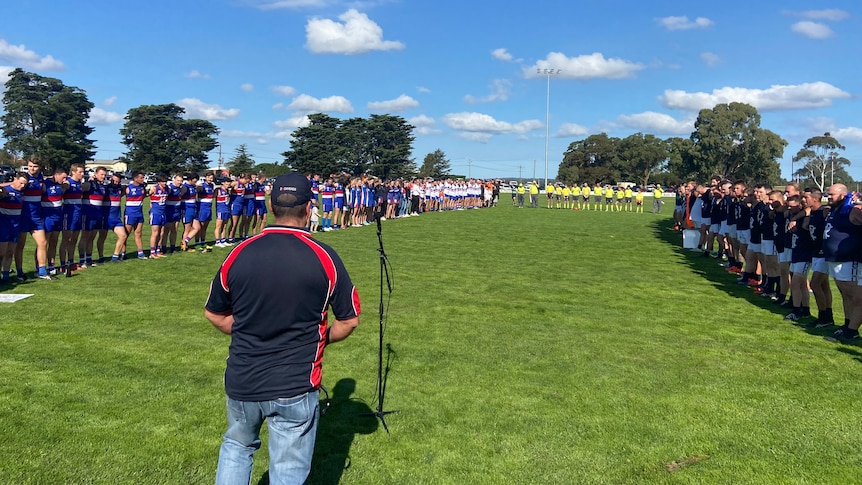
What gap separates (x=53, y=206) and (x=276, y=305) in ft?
32.3

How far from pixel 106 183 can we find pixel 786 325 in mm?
Result: 12656

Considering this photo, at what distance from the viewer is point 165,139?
82312 mm

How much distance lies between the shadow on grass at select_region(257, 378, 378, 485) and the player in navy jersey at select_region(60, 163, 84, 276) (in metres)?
7.98

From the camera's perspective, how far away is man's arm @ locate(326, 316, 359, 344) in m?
2.83

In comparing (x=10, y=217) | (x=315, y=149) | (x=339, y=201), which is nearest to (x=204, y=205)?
(x=10, y=217)

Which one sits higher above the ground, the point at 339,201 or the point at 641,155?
the point at 641,155

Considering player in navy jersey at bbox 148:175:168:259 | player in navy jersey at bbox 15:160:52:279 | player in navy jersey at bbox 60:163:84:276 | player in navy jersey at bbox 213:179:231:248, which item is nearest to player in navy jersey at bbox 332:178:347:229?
player in navy jersey at bbox 213:179:231:248

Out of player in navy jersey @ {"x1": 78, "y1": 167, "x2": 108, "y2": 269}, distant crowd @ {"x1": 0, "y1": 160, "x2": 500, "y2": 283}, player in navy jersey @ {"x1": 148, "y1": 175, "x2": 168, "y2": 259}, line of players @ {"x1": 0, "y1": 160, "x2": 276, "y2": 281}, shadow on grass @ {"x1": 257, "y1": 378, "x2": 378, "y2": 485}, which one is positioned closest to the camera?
shadow on grass @ {"x1": 257, "y1": 378, "x2": 378, "y2": 485}

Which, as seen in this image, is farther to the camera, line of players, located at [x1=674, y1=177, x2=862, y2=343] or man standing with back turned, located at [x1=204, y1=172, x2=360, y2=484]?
line of players, located at [x1=674, y1=177, x2=862, y2=343]

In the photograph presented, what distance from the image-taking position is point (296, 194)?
8.95 feet

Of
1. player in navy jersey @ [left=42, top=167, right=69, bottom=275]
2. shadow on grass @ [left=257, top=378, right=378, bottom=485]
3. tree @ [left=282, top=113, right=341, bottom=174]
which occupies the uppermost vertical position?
tree @ [left=282, top=113, right=341, bottom=174]

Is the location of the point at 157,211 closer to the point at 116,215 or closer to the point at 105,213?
the point at 116,215

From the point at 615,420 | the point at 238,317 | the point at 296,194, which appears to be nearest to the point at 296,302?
the point at 238,317

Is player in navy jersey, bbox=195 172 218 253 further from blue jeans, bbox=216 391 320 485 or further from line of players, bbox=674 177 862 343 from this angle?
line of players, bbox=674 177 862 343
